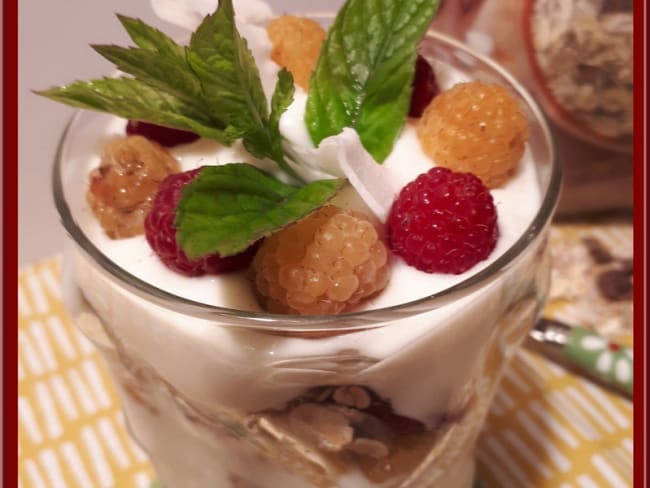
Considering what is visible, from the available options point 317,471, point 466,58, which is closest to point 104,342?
point 317,471

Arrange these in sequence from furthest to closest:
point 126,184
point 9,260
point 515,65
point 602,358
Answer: point 515,65, point 602,358, point 9,260, point 126,184

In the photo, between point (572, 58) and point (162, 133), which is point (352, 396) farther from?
point (572, 58)

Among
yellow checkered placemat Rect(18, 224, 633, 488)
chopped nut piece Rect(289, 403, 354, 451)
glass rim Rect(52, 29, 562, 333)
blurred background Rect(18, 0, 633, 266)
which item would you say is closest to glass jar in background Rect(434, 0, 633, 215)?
blurred background Rect(18, 0, 633, 266)

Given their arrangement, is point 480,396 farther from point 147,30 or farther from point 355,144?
point 147,30

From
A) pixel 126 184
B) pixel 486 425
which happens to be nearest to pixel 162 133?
pixel 126 184

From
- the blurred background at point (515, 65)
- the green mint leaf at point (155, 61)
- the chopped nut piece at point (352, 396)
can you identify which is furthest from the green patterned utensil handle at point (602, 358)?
the green mint leaf at point (155, 61)

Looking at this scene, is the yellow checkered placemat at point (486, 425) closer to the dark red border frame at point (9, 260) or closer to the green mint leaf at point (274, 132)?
the dark red border frame at point (9, 260)

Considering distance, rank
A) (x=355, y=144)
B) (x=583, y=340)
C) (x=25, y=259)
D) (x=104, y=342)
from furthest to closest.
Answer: (x=25, y=259) < (x=583, y=340) < (x=104, y=342) < (x=355, y=144)
